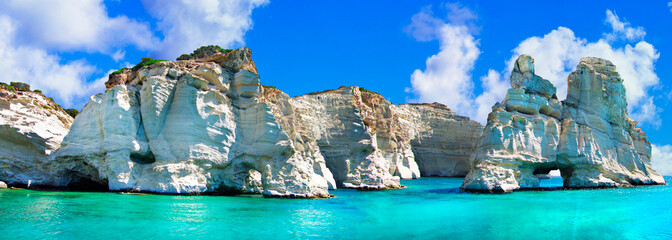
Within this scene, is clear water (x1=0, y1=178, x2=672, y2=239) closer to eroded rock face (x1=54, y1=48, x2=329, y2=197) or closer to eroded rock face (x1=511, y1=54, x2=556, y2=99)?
eroded rock face (x1=54, y1=48, x2=329, y2=197)

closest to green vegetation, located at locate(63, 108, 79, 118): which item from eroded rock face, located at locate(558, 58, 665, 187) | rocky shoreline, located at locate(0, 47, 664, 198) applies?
rocky shoreline, located at locate(0, 47, 664, 198)

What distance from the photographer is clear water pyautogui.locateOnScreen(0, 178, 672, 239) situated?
57.8 ft

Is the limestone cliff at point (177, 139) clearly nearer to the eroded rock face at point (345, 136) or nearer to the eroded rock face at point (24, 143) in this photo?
the eroded rock face at point (24, 143)

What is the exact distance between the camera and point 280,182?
29500 mm

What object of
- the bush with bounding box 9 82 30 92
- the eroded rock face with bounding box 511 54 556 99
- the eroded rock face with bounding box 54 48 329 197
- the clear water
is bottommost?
the clear water

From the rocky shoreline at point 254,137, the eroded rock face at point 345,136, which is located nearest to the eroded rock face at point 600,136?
the rocky shoreline at point 254,137

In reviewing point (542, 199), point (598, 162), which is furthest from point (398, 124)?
point (542, 199)

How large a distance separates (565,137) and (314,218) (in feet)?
95.5

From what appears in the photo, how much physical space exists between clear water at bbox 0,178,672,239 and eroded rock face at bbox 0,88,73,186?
167 inches

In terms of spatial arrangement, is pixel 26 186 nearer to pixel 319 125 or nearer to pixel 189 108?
pixel 189 108

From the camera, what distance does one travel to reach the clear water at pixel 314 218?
1762cm

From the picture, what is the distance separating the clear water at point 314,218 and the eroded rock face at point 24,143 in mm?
4240

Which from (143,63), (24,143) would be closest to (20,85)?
(24,143)

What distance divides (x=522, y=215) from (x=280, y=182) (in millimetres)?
14310
